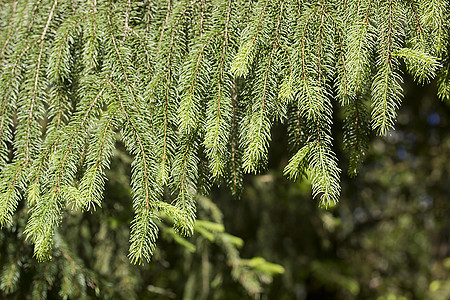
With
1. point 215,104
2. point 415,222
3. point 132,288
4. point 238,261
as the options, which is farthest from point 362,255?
point 215,104

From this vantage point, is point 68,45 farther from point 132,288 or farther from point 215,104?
point 132,288

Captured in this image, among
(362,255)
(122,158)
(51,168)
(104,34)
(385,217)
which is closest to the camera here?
(51,168)

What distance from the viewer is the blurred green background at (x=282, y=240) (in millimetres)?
1935

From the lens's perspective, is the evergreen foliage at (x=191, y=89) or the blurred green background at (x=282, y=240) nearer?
the evergreen foliage at (x=191, y=89)

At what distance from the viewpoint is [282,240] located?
3.71 metres

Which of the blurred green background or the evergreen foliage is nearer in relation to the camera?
the evergreen foliage

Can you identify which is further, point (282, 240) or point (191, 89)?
point (282, 240)

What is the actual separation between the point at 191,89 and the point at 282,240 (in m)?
2.81

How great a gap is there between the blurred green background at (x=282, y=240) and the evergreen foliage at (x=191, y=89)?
721 mm

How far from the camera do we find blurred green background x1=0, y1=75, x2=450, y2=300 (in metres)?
1.93

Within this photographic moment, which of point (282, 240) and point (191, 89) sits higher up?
point (282, 240)

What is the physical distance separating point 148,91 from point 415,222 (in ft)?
15.3

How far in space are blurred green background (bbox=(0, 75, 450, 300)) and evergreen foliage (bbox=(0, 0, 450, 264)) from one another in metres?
0.72

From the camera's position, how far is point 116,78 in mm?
1203
